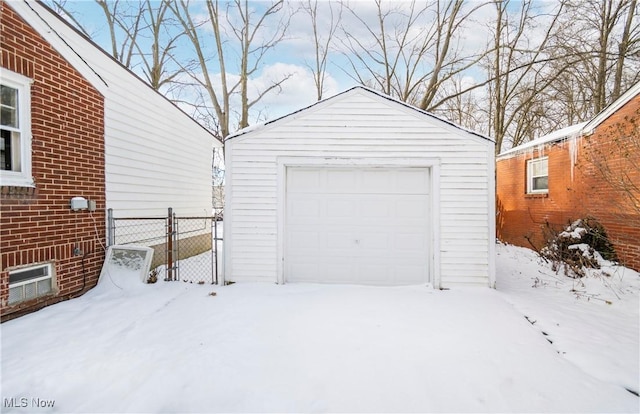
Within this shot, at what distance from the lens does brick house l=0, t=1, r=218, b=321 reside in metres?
4.03

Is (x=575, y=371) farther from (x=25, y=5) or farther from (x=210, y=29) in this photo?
(x=210, y=29)

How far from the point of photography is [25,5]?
13.7ft

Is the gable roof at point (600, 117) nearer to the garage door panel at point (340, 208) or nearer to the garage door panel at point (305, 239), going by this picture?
the garage door panel at point (340, 208)

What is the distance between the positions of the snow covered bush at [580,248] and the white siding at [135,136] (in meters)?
9.72

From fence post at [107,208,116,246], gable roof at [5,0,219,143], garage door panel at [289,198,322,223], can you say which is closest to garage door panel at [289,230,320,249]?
garage door panel at [289,198,322,223]

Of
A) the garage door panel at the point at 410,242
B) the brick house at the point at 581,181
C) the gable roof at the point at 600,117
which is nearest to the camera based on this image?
the garage door panel at the point at 410,242

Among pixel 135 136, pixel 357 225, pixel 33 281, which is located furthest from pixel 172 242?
pixel 357 225

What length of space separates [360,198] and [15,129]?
5377 mm

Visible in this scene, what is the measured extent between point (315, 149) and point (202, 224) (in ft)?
20.9

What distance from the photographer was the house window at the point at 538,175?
957 centimetres

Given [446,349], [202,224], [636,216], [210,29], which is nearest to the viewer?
[446,349]

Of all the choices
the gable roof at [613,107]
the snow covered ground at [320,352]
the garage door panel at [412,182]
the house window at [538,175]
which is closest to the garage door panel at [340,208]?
the garage door panel at [412,182]

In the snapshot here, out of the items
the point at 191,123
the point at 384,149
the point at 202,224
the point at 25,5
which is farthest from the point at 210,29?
the point at 384,149

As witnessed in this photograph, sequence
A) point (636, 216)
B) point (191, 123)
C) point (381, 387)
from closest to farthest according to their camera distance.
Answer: point (381, 387) < point (636, 216) < point (191, 123)
